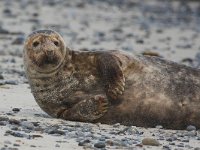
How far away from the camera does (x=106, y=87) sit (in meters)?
8.02

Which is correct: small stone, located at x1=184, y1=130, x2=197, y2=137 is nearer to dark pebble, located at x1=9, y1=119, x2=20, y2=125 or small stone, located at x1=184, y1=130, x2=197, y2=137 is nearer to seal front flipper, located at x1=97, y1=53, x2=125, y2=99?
seal front flipper, located at x1=97, y1=53, x2=125, y2=99

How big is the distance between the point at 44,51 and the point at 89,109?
66cm

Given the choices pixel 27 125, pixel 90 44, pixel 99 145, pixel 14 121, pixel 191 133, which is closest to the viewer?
pixel 99 145

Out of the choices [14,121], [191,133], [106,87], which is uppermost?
[106,87]

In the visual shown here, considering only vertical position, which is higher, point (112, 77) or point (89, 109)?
point (112, 77)

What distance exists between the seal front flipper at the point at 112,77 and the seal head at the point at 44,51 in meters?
0.41

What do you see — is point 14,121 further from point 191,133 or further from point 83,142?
point 191,133

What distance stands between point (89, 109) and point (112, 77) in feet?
1.16

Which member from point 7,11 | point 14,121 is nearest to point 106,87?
point 14,121

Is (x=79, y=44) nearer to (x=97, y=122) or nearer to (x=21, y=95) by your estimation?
(x=21, y=95)

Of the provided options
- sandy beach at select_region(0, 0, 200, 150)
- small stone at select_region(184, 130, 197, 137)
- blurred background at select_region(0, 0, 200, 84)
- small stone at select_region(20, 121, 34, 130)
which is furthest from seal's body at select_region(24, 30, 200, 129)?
blurred background at select_region(0, 0, 200, 84)

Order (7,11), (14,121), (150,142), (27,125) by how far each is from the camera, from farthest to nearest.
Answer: (7,11), (14,121), (27,125), (150,142)

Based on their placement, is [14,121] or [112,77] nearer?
[14,121]

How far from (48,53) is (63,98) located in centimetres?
50
